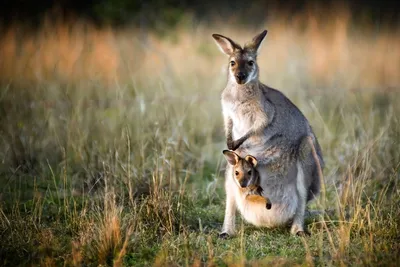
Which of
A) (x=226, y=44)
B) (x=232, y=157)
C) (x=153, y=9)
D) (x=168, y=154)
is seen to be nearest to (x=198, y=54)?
(x=153, y=9)

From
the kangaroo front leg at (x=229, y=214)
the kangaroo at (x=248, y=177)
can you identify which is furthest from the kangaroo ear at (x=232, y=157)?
the kangaroo front leg at (x=229, y=214)

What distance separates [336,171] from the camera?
6.36m

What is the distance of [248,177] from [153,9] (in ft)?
28.4

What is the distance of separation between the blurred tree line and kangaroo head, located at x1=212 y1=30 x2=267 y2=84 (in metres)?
5.18

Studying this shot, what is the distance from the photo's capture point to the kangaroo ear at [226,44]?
529cm

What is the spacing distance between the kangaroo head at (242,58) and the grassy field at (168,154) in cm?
91

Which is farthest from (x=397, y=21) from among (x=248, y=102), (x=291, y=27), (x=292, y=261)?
(x=292, y=261)

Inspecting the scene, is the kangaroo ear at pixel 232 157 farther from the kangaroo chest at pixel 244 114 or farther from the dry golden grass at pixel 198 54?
the dry golden grass at pixel 198 54

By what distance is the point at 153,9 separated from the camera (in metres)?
12.9

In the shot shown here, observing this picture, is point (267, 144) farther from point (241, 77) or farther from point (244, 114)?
point (241, 77)

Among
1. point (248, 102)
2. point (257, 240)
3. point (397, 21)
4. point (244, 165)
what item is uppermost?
point (397, 21)

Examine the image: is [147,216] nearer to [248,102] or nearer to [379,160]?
[248,102]

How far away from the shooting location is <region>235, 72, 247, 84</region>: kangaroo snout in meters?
5.10

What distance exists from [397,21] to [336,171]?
1166cm
